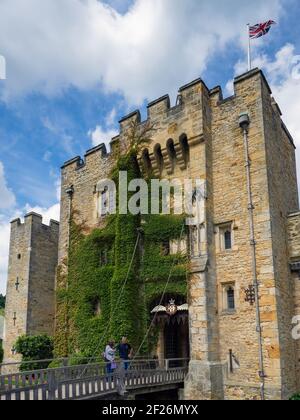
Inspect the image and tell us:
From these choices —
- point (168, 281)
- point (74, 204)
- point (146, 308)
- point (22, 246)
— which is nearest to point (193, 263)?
point (168, 281)

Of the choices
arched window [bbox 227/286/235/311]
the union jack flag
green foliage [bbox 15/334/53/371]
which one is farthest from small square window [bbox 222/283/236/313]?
green foliage [bbox 15/334/53/371]

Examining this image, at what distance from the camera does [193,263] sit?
14.8 meters

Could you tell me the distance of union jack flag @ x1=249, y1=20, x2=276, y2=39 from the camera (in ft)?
52.7

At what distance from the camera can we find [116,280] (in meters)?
16.3

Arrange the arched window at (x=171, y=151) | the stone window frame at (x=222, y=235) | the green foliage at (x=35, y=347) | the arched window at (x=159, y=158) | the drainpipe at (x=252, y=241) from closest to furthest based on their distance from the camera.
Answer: the drainpipe at (x=252, y=241) → the stone window frame at (x=222, y=235) → the arched window at (x=171, y=151) → the arched window at (x=159, y=158) → the green foliage at (x=35, y=347)

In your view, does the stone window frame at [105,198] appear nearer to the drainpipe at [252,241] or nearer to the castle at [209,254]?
the castle at [209,254]

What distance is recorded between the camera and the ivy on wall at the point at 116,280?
1573 cm

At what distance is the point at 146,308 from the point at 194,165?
579 cm

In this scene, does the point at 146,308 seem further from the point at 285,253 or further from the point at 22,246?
the point at 22,246

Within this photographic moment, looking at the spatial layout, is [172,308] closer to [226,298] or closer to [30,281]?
[226,298]

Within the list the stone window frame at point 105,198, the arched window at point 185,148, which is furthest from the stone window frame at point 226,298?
the stone window frame at point 105,198

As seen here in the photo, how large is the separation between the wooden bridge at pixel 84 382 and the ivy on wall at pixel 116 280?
214cm

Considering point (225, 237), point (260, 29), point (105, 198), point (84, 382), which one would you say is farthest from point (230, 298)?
point (260, 29)

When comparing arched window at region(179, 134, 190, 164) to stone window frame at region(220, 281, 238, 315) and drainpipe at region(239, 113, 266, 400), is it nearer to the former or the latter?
drainpipe at region(239, 113, 266, 400)
